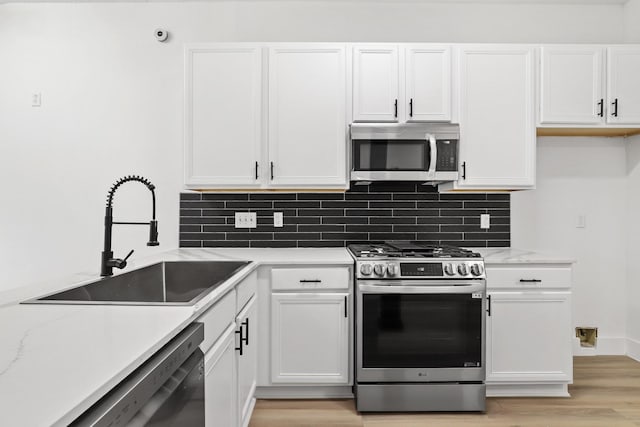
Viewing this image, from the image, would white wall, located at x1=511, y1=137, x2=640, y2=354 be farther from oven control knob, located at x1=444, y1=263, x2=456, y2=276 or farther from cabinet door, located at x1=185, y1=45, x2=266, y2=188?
cabinet door, located at x1=185, y1=45, x2=266, y2=188

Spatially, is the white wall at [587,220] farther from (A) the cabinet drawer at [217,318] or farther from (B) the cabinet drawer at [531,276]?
(A) the cabinet drawer at [217,318]

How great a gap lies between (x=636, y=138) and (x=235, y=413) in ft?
11.2

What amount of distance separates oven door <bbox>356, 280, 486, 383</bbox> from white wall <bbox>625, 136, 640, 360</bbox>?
1659 mm

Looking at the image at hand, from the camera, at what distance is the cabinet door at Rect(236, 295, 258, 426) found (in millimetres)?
1988

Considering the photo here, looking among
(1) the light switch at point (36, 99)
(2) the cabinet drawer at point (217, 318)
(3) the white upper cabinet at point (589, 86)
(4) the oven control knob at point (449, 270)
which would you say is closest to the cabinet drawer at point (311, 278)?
(4) the oven control knob at point (449, 270)

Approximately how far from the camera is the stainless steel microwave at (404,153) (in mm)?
2758

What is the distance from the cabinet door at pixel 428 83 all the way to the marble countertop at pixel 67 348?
195 cm

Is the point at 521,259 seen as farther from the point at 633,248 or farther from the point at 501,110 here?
the point at 633,248

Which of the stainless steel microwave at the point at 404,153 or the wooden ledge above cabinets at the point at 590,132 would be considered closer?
the stainless steel microwave at the point at 404,153

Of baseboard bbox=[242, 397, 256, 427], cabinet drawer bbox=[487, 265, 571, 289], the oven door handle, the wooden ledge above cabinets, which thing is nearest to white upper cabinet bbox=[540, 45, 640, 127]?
the wooden ledge above cabinets

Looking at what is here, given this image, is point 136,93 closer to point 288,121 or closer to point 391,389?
point 288,121

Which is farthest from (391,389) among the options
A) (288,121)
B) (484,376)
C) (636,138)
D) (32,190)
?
(32,190)

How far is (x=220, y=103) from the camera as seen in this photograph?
279cm

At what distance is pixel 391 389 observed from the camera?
245 centimetres
